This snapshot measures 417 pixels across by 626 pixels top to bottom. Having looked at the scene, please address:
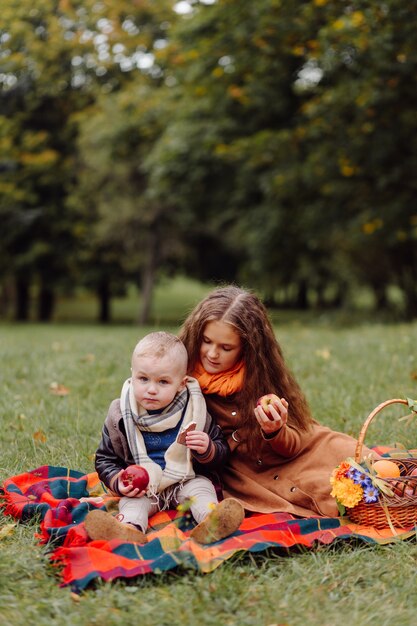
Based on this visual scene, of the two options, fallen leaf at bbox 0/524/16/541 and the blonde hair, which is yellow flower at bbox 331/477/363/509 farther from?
fallen leaf at bbox 0/524/16/541

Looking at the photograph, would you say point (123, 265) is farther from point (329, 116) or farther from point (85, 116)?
point (329, 116)

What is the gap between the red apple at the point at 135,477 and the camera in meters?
3.22

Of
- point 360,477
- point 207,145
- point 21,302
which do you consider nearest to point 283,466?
point 360,477

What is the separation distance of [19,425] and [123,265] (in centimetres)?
1909

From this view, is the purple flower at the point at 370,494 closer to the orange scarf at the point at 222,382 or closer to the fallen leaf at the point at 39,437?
the orange scarf at the point at 222,382

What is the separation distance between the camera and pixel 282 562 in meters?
2.91

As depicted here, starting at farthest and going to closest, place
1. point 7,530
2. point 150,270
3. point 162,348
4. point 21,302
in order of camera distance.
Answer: point 21,302 → point 150,270 → point 162,348 → point 7,530

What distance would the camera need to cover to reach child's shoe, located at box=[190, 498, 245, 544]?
2.97 metres

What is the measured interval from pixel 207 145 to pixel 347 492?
480 inches

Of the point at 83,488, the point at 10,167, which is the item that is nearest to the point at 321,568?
the point at 83,488

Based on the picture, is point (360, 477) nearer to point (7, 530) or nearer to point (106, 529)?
point (106, 529)

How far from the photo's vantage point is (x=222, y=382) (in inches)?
145

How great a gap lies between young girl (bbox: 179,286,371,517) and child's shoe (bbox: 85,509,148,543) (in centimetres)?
72

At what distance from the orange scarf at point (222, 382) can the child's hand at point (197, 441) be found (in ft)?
1.32
